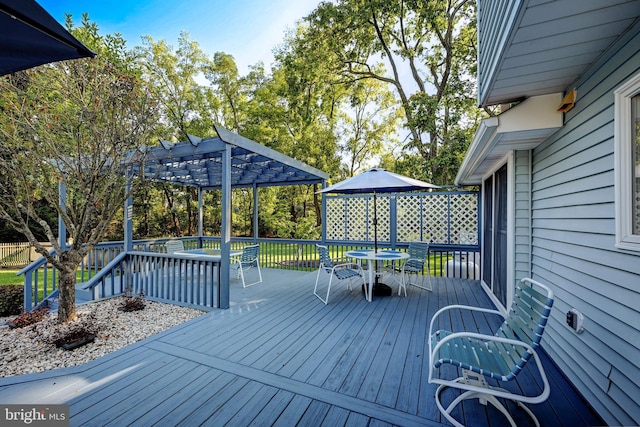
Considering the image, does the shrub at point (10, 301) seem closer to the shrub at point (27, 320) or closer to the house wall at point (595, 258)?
the shrub at point (27, 320)

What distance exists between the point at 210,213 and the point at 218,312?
1245 cm

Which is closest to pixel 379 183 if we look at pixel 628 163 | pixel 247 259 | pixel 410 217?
pixel 410 217

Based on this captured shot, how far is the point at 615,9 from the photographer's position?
1.51m

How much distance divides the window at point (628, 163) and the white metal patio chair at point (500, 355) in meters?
0.57

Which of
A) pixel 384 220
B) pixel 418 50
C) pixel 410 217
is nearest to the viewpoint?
pixel 410 217

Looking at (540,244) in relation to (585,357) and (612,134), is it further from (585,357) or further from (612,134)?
(612,134)

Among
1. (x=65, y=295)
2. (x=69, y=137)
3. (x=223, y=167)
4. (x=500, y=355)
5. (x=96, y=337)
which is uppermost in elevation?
(x=69, y=137)

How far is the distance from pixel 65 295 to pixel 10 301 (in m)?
2.40

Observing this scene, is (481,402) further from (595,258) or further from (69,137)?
(69,137)

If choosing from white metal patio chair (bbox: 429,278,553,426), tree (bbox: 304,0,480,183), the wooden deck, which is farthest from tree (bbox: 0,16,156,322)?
tree (bbox: 304,0,480,183)

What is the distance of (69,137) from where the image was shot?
4.04 meters

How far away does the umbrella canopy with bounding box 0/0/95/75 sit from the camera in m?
1.35

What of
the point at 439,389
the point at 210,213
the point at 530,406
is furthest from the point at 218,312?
the point at 210,213

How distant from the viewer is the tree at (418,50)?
8938 mm
